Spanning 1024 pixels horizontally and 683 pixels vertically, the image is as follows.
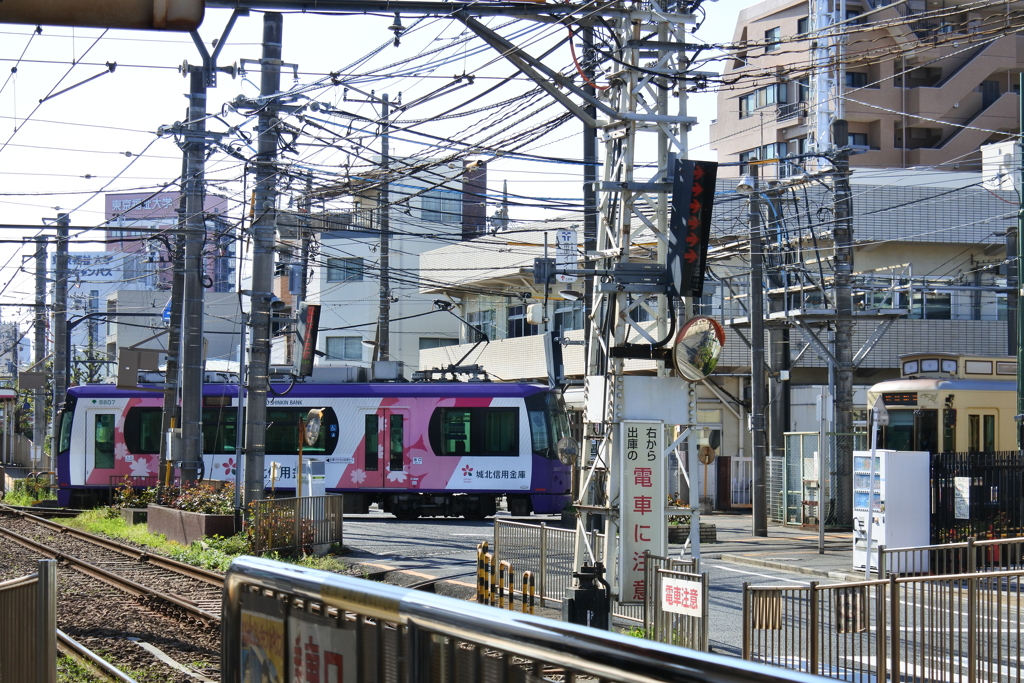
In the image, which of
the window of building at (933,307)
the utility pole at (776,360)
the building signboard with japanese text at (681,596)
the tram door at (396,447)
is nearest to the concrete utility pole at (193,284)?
the tram door at (396,447)

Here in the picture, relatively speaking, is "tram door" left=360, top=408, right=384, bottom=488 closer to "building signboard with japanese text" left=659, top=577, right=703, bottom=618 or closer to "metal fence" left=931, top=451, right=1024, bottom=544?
"metal fence" left=931, top=451, right=1024, bottom=544

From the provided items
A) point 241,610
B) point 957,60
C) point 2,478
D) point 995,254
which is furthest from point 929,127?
point 241,610

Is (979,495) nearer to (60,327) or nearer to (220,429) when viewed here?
(220,429)

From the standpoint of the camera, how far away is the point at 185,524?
876 inches

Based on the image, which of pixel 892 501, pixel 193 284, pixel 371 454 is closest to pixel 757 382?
pixel 892 501

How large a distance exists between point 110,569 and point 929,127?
138ft

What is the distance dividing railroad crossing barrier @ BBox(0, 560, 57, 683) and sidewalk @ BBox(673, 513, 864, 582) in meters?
14.0

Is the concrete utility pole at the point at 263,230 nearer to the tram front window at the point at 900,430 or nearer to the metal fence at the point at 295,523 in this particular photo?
the metal fence at the point at 295,523

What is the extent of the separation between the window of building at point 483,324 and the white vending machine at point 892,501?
26237mm

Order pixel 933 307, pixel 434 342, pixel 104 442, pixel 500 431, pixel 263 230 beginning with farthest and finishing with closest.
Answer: pixel 434 342, pixel 933 307, pixel 104 442, pixel 500 431, pixel 263 230

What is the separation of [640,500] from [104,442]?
2253 cm

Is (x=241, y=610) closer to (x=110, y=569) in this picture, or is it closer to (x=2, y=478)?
(x=110, y=569)

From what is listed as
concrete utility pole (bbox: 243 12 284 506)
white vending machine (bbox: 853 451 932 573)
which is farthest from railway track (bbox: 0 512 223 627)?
white vending machine (bbox: 853 451 932 573)

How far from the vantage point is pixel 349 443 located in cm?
2928
